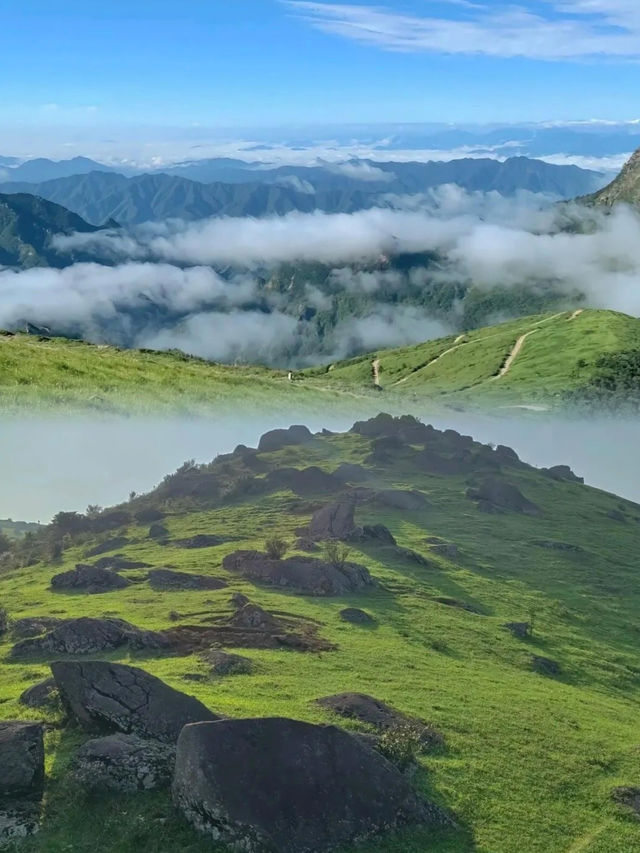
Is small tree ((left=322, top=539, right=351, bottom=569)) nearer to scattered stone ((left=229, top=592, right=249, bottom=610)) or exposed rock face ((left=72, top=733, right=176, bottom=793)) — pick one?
scattered stone ((left=229, top=592, right=249, bottom=610))

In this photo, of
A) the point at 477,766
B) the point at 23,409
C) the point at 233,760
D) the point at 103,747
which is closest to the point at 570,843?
the point at 477,766

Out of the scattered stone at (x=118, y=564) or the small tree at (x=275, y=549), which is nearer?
the scattered stone at (x=118, y=564)

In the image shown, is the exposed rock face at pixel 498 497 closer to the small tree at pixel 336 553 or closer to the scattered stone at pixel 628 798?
the small tree at pixel 336 553

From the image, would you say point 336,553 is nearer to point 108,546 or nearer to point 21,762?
point 108,546

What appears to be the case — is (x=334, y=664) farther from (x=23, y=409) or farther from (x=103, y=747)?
(x=23, y=409)

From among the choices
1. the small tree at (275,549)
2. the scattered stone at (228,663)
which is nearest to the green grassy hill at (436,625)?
the scattered stone at (228,663)

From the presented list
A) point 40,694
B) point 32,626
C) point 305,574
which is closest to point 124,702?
point 40,694

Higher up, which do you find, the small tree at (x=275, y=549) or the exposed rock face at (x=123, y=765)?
the exposed rock face at (x=123, y=765)

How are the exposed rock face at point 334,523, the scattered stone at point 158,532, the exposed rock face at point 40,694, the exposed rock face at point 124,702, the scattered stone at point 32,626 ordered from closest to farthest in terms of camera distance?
1. the exposed rock face at point 124,702
2. the exposed rock face at point 40,694
3. the scattered stone at point 32,626
4. the exposed rock face at point 334,523
5. the scattered stone at point 158,532
